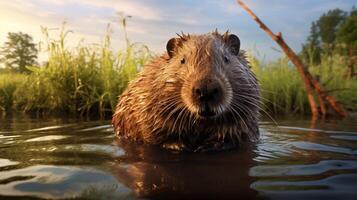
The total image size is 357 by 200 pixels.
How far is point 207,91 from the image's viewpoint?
3.12 meters

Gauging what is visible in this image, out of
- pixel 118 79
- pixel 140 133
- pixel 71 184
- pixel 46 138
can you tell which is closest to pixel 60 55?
pixel 118 79

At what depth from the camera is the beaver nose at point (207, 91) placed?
10.2 feet

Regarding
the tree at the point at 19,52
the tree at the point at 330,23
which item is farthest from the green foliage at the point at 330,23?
the tree at the point at 19,52

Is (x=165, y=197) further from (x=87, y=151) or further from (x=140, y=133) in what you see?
(x=140, y=133)

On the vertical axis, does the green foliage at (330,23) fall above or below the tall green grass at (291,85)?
above

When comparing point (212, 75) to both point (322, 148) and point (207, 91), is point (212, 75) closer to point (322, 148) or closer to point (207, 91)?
point (207, 91)

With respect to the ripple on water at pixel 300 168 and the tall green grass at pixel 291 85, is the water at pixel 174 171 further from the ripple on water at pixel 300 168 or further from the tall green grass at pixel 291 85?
the tall green grass at pixel 291 85

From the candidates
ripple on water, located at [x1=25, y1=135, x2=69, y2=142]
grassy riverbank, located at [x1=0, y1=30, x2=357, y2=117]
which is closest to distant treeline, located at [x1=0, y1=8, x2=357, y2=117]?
grassy riverbank, located at [x1=0, y1=30, x2=357, y2=117]

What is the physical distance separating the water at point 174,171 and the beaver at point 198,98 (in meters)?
0.22

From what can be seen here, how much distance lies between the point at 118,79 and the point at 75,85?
3.31 feet

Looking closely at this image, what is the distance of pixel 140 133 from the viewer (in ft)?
14.2

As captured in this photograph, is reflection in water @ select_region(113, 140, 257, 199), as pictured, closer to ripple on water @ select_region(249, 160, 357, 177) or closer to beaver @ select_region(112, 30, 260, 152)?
ripple on water @ select_region(249, 160, 357, 177)

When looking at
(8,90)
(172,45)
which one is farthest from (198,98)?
(8,90)

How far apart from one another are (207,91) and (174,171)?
70 cm
